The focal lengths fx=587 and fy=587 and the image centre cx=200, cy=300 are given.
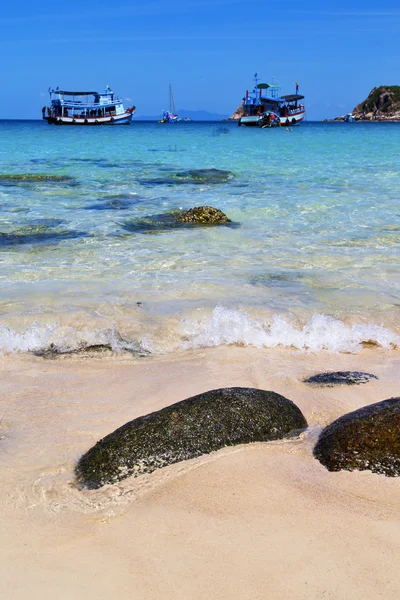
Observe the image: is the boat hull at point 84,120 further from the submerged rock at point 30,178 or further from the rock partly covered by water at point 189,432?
the rock partly covered by water at point 189,432

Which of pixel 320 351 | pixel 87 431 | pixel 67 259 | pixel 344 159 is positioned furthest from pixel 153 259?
pixel 344 159

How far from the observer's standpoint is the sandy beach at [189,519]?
7.63 ft

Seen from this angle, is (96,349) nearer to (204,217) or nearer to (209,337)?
(209,337)

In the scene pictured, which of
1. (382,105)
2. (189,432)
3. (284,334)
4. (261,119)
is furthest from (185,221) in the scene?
(382,105)

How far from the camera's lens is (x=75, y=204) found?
42.6ft

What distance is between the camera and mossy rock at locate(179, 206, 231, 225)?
35.4 ft

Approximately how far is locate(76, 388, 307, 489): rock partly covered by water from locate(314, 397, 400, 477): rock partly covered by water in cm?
31

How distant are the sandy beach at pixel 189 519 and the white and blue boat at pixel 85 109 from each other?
70.9 m

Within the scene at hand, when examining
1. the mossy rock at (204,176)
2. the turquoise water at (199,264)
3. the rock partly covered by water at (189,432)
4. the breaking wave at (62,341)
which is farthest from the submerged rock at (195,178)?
the rock partly covered by water at (189,432)

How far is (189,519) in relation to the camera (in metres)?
2.72

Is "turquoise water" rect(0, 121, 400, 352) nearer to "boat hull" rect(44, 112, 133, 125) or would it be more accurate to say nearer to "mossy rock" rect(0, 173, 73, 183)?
"mossy rock" rect(0, 173, 73, 183)

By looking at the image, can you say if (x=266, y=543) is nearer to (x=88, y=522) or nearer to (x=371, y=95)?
(x=88, y=522)

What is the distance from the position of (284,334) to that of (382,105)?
155680mm

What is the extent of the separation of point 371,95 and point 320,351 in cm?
16390
